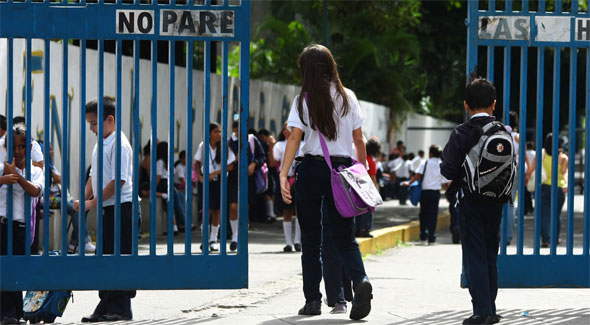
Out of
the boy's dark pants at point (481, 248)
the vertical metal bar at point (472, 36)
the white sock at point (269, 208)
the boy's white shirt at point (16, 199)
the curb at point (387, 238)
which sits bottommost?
the curb at point (387, 238)

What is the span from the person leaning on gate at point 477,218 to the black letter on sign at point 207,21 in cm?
178

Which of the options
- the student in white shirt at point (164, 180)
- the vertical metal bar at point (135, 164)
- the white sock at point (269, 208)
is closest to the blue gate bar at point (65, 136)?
the vertical metal bar at point (135, 164)

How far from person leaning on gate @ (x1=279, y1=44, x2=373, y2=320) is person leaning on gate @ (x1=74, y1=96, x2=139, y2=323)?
1117 mm

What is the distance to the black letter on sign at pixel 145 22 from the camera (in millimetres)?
7121

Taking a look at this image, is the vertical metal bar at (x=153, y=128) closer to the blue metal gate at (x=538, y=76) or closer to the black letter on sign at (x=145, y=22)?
the black letter on sign at (x=145, y=22)

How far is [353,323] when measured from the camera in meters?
6.82

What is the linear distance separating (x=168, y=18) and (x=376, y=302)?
283 centimetres

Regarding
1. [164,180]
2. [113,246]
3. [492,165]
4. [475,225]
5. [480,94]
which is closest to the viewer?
[492,165]

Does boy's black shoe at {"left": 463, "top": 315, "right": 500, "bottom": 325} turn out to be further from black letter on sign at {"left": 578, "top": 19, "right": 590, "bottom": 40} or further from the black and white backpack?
black letter on sign at {"left": 578, "top": 19, "right": 590, "bottom": 40}

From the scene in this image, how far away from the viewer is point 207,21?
7.16 m

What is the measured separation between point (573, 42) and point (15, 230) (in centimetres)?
413

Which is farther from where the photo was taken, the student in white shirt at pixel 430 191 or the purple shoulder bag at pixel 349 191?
the student in white shirt at pixel 430 191

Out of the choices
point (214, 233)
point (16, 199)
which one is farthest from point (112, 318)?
point (214, 233)

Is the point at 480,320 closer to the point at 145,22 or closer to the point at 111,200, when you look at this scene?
the point at 111,200
